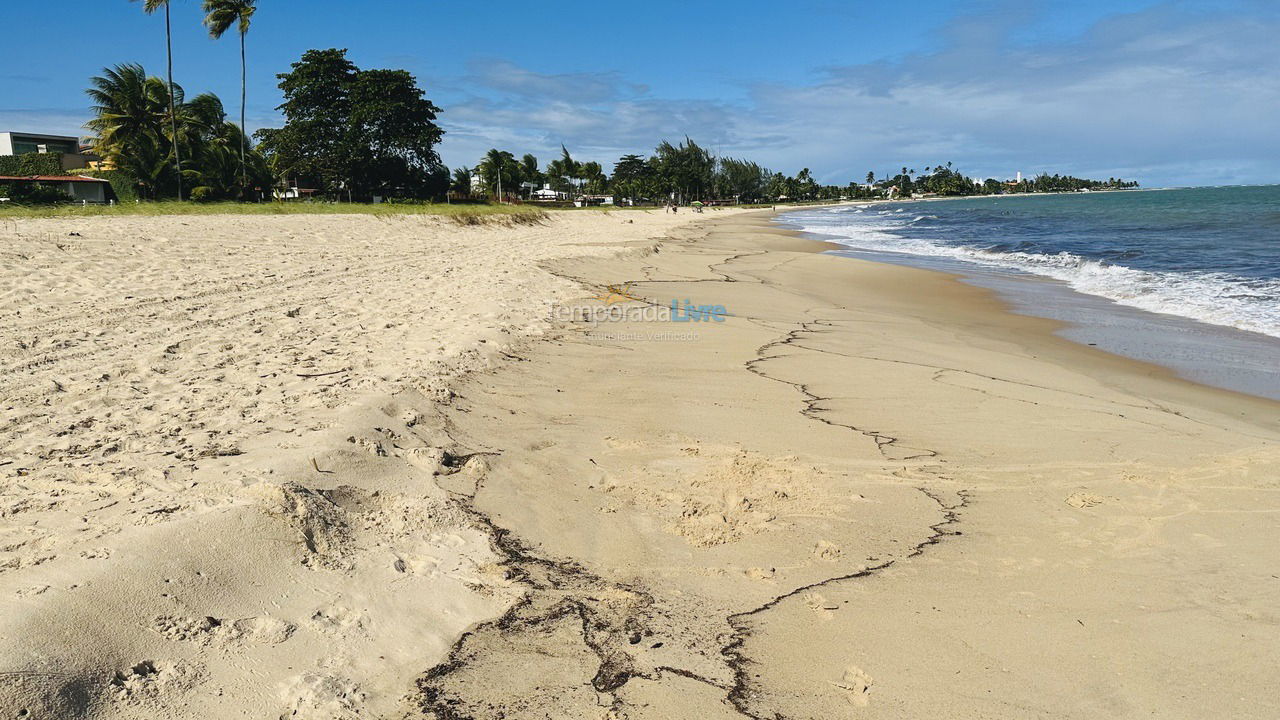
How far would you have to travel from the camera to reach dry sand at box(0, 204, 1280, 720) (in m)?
2.17

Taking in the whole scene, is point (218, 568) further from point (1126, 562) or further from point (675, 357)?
point (675, 357)

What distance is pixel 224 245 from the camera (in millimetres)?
11109

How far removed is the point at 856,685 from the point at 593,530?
1340mm

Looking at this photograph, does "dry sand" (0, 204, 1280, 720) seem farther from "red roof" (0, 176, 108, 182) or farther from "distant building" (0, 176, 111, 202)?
"red roof" (0, 176, 108, 182)

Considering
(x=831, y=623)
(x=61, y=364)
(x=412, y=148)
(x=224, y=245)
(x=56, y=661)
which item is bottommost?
(x=831, y=623)

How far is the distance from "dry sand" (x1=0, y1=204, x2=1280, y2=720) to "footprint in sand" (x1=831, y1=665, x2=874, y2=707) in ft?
0.04

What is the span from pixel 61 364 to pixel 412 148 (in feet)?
130

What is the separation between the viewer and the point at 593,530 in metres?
3.23

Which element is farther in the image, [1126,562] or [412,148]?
[412,148]

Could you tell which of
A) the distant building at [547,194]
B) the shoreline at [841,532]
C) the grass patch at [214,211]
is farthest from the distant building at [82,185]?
the distant building at [547,194]

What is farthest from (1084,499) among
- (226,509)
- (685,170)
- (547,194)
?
(685,170)

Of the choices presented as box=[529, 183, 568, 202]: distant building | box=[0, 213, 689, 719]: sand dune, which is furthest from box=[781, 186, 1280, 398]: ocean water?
box=[529, 183, 568, 202]: distant building

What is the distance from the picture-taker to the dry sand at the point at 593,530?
2.17m

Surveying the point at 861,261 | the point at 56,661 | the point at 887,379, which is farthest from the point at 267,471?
the point at 861,261
